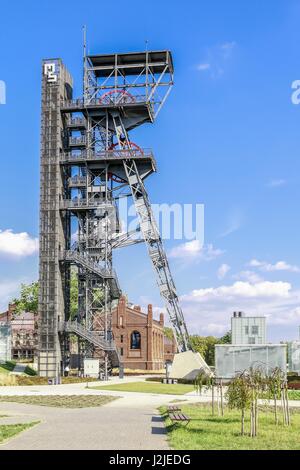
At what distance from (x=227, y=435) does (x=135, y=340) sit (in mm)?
84465

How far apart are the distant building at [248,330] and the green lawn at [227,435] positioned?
67.0m

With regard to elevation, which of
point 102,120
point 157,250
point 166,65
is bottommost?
point 157,250

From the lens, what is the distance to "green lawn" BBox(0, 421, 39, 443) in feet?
69.9

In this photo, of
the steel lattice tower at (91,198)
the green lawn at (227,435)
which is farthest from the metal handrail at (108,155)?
the green lawn at (227,435)

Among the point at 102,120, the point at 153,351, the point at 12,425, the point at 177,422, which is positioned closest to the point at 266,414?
the point at 177,422

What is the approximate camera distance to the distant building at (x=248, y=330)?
95438 millimetres

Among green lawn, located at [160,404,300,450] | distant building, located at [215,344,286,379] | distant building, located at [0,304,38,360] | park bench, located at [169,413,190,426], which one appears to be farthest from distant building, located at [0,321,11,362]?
park bench, located at [169,413,190,426]

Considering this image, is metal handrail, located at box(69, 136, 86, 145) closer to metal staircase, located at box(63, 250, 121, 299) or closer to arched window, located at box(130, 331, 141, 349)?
metal staircase, located at box(63, 250, 121, 299)

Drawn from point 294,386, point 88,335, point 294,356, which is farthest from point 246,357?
point 88,335

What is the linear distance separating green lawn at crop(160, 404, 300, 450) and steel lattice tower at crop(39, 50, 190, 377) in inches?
1793

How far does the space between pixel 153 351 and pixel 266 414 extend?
77.5 metres

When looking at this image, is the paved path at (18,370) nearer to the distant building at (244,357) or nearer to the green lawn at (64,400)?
the distant building at (244,357)
